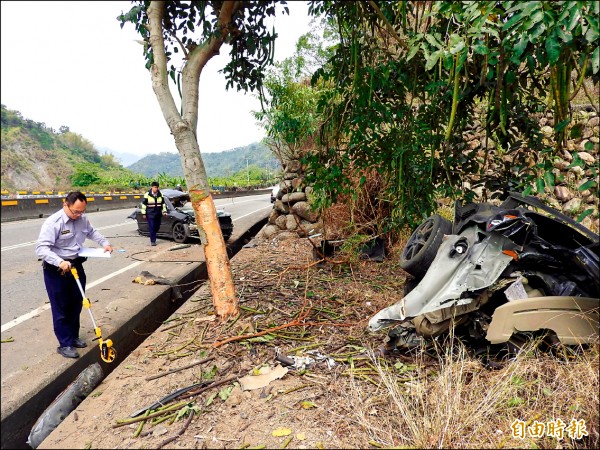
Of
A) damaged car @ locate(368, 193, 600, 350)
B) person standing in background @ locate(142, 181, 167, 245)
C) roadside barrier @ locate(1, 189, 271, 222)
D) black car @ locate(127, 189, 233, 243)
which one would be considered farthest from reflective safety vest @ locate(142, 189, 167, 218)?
damaged car @ locate(368, 193, 600, 350)

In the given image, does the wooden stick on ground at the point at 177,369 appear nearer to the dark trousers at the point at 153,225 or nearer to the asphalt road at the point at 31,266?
the asphalt road at the point at 31,266

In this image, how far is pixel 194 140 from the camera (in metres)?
4.30

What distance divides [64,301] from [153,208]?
6.41 meters

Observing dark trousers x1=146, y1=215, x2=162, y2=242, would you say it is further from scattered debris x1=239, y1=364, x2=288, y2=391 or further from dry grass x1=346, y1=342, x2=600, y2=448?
dry grass x1=346, y1=342, x2=600, y2=448

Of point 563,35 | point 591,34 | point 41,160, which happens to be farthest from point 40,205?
point 591,34

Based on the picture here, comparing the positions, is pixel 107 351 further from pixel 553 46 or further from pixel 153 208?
pixel 153 208

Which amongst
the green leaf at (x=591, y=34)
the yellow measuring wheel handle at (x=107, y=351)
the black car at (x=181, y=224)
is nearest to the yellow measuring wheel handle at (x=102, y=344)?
Answer: the yellow measuring wheel handle at (x=107, y=351)

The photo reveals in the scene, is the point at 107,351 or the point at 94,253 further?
the point at 107,351

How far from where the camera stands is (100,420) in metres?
2.85

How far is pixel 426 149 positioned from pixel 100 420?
462cm

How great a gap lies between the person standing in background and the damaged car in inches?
325

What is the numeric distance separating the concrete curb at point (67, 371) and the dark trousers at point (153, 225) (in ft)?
12.1

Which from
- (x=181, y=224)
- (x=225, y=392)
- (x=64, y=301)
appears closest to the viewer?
(x=225, y=392)

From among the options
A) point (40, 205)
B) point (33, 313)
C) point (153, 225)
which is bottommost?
point (33, 313)
